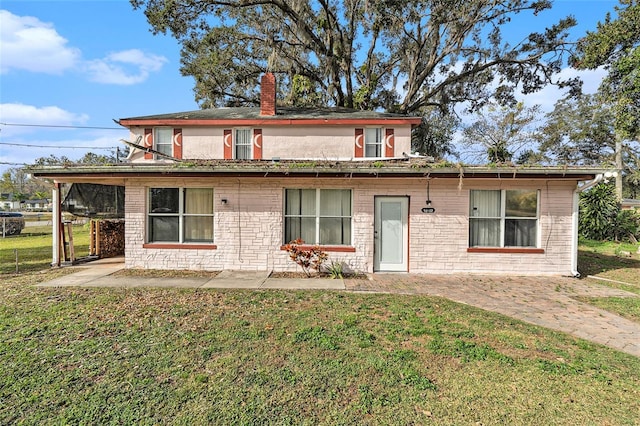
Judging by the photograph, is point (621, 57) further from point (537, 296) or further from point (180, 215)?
point (180, 215)

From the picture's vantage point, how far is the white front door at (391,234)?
357 inches

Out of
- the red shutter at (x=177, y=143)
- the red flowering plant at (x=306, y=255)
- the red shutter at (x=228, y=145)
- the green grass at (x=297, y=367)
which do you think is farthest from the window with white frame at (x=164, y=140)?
the green grass at (x=297, y=367)

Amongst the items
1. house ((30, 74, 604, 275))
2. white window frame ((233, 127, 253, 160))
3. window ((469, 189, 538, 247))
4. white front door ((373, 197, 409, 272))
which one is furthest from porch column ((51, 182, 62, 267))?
window ((469, 189, 538, 247))

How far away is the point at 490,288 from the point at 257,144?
10121mm

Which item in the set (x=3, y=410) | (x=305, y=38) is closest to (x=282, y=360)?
(x=3, y=410)

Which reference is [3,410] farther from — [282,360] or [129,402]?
[282,360]

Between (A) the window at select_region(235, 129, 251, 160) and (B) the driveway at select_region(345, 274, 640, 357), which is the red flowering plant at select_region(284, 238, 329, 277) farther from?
(A) the window at select_region(235, 129, 251, 160)

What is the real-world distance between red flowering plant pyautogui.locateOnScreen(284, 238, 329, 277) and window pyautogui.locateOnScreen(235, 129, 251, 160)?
6.12m

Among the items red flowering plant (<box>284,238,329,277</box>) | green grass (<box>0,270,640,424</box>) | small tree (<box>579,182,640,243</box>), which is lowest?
green grass (<box>0,270,640,424</box>)

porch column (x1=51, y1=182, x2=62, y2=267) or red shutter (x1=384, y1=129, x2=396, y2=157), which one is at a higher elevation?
red shutter (x1=384, y1=129, x2=396, y2=157)

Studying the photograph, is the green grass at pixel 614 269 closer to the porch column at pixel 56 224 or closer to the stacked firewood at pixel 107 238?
the porch column at pixel 56 224

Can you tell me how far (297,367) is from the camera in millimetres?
3768

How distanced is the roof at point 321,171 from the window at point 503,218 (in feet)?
2.23

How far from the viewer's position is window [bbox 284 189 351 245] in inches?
361
